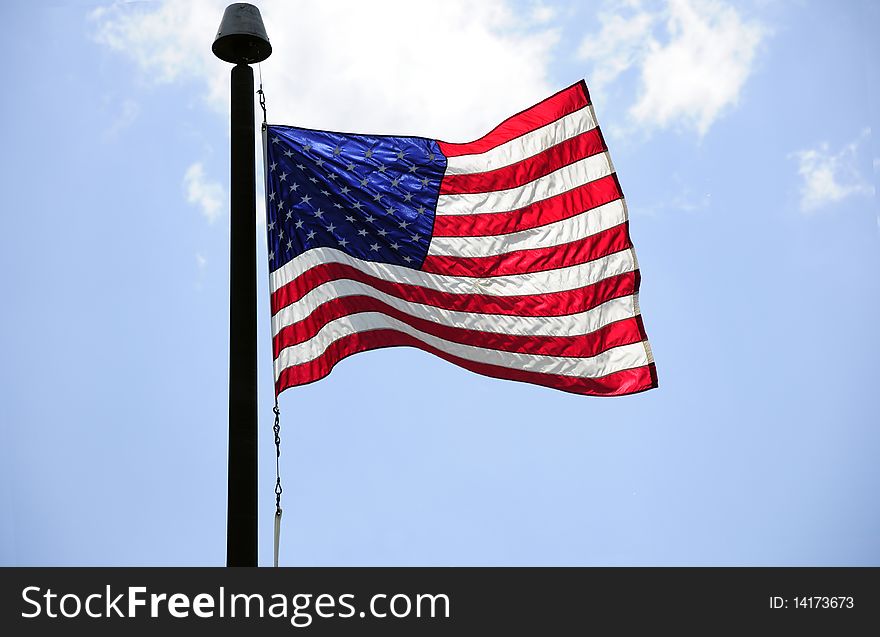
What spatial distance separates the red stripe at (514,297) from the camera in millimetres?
9031

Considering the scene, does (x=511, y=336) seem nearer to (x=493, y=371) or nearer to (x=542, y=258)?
(x=493, y=371)

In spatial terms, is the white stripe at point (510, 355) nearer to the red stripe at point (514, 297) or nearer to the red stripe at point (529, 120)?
the red stripe at point (514, 297)

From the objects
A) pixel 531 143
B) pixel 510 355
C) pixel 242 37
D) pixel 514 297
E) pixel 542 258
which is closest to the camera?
pixel 242 37

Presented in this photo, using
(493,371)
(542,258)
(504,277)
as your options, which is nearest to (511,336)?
(493,371)

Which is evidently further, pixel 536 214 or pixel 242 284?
pixel 536 214

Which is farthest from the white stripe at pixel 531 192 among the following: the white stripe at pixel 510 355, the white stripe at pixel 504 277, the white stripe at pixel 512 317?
the white stripe at pixel 510 355

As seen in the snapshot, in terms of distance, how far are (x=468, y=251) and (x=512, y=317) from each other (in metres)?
0.86

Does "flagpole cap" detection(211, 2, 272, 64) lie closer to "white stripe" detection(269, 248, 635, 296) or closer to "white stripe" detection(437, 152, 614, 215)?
"white stripe" detection(269, 248, 635, 296)

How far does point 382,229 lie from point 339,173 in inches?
28.3

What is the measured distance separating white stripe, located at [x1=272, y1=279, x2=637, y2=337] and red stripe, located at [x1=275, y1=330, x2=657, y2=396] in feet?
1.06

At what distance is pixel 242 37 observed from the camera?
7633 millimetres

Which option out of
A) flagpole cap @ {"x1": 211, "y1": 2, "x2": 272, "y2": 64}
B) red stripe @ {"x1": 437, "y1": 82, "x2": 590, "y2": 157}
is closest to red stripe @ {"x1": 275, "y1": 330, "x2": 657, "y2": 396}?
red stripe @ {"x1": 437, "y1": 82, "x2": 590, "y2": 157}

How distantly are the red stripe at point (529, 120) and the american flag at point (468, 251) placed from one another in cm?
2

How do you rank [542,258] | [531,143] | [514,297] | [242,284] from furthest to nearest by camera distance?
[531,143] < [542,258] < [514,297] < [242,284]
